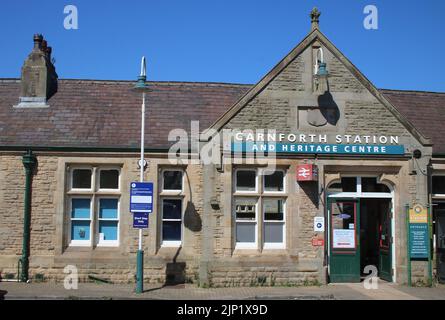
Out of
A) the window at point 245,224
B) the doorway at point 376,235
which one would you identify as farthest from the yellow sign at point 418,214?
the window at point 245,224

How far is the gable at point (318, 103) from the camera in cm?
1619

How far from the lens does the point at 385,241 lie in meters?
17.0

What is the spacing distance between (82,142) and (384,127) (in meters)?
9.03

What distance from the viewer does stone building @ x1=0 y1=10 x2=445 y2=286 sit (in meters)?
15.9

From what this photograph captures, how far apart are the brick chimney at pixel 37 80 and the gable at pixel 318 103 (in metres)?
6.61

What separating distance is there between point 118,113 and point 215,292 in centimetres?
671

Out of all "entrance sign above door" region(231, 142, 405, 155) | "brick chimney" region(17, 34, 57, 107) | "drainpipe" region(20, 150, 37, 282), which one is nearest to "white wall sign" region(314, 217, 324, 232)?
"entrance sign above door" region(231, 142, 405, 155)

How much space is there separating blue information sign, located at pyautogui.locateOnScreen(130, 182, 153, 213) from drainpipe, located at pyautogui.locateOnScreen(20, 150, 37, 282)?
369 cm

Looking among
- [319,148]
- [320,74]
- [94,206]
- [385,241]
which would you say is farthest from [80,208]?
[385,241]

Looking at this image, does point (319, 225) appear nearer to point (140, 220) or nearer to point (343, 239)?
point (343, 239)

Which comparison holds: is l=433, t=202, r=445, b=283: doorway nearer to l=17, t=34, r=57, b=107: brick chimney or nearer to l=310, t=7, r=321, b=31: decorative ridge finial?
l=310, t=7, r=321, b=31: decorative ridge finial
